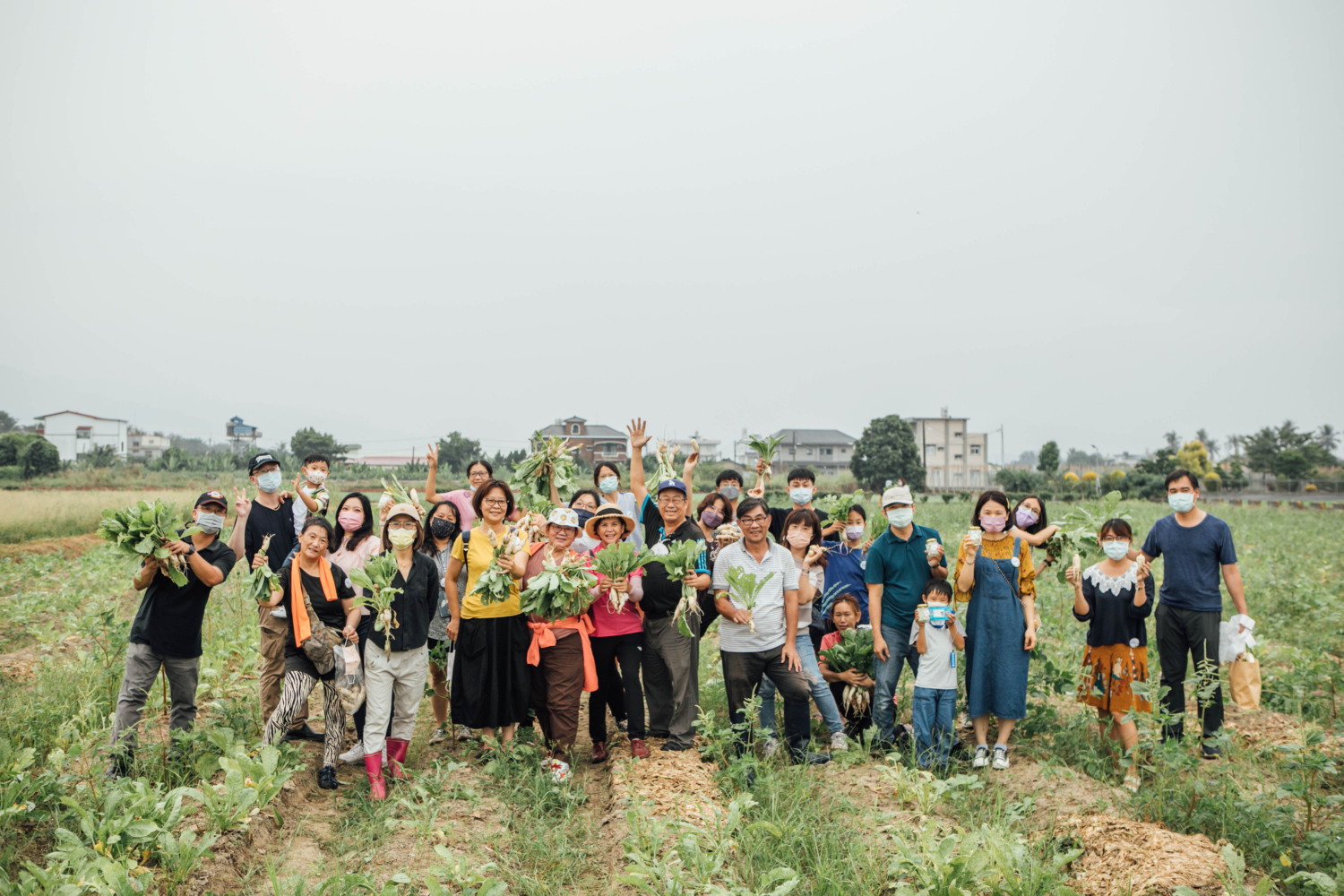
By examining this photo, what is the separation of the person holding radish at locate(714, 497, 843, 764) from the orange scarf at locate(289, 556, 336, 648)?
2717mm

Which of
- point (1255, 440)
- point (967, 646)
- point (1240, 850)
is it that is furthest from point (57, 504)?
point (1255, 440)

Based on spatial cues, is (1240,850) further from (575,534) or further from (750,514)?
(575,534)

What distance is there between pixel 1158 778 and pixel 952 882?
6.33 feet

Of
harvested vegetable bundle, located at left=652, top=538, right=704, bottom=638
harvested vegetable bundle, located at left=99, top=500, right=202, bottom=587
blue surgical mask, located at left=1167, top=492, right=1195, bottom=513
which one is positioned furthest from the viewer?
blue surgical mask, located at left=1167, top=492, right=1195, bottom=513

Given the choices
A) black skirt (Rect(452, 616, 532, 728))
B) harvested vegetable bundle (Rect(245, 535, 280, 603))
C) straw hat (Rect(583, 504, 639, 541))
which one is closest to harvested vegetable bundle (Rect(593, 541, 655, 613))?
straw hat (Rect(583, 504, 639, 541))

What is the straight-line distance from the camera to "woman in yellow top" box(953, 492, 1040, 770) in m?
5.46

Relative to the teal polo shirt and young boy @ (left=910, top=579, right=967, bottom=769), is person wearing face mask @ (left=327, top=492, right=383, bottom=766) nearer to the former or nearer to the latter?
the teal polo shirt

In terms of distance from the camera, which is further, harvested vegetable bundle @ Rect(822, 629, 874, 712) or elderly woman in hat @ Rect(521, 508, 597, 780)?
harvested vegetable bundle @ Rect(822, 629, 874, 712)

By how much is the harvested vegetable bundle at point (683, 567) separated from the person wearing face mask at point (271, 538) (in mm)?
2833

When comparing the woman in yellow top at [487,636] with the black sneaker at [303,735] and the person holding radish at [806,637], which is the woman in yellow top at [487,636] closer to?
the black sneaker at [303,735]

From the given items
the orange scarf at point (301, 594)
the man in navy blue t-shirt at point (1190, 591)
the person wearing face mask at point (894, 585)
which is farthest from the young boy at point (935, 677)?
the orange scarf at point (301, 594)

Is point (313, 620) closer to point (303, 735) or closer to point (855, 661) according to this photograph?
point (303, 735)

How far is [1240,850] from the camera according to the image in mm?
4203

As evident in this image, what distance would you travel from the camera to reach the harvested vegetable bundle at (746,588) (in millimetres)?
5180
